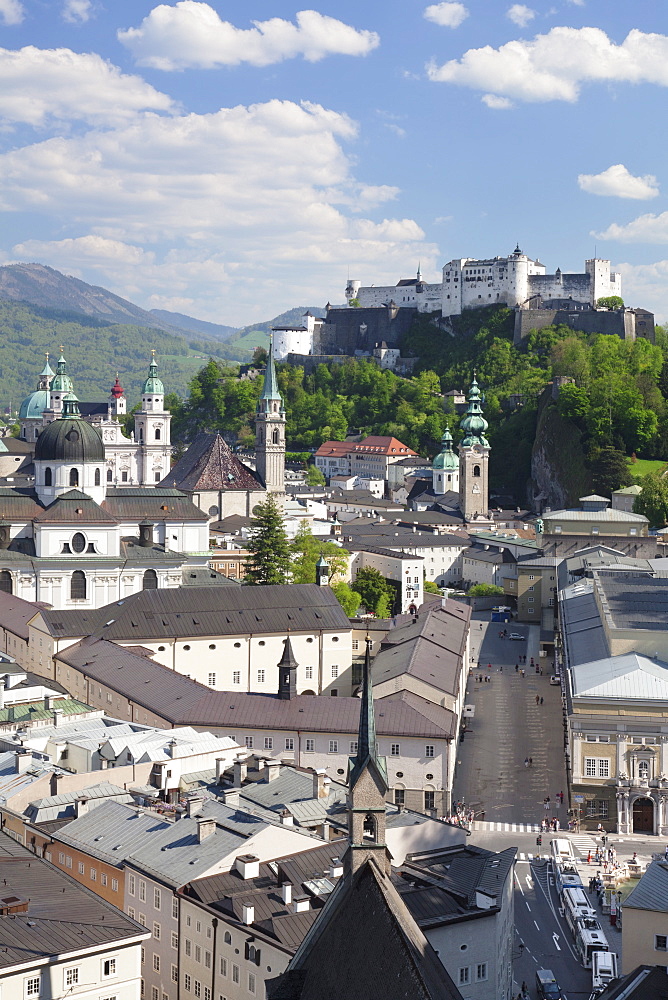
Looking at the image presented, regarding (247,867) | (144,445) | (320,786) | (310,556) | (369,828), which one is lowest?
(247,867)

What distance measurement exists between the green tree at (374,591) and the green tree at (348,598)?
9.87ft

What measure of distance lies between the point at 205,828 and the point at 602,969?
9.00 meters

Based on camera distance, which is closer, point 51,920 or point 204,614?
point 51,920

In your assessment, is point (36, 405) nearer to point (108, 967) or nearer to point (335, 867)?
point (335, 867)

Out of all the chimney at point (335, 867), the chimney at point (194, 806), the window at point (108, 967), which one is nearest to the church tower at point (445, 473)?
the chimney at point (194, 806)

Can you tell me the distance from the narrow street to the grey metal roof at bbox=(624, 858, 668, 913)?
13.5 meters

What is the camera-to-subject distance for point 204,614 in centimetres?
5734

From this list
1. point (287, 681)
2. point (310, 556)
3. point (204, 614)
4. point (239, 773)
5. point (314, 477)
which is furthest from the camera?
point (314, 477)

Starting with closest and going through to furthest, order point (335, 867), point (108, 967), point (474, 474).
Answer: point (108, 967) → point (335, 867) → point (474, 474)

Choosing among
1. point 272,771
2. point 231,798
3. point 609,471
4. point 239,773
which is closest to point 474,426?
point 609,471

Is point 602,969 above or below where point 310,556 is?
below

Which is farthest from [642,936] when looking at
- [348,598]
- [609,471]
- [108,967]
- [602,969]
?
[609,471]

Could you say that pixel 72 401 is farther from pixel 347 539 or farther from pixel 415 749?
pixel 415 749

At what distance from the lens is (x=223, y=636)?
2243 inches
